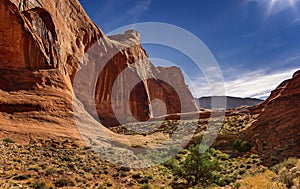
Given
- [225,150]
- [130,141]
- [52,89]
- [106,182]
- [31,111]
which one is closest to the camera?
[106,182]

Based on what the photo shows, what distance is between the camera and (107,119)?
1743 inches

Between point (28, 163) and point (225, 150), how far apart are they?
20279mm

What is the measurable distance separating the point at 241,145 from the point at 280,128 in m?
4.64

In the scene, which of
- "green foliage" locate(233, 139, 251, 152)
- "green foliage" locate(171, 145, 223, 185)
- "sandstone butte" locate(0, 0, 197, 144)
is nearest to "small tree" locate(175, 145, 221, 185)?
"green foliage" locate(171, 145, 223, 185)

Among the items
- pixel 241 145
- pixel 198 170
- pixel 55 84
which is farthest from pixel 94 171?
pixel 241 145

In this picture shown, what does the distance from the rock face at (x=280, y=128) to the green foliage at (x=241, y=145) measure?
816mm

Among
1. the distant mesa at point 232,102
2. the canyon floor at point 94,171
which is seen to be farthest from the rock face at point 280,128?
the distant mesa at point 232,102

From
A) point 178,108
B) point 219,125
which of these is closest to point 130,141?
point 219,125

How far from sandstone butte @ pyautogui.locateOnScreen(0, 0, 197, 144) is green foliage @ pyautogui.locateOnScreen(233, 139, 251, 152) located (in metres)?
15.0

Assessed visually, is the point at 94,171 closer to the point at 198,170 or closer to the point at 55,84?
the point at 198,170

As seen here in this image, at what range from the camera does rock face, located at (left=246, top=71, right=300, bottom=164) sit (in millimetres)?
21141

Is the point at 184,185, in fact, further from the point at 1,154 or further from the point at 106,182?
the point at 1,154

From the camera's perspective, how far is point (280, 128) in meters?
25.8

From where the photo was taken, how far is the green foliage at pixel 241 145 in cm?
2525
